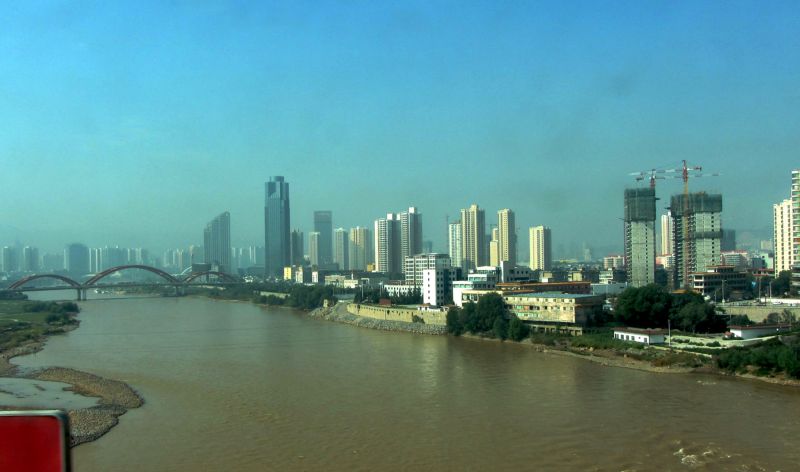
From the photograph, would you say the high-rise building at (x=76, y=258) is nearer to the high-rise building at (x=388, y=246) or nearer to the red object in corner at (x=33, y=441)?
the high-rise building at (x=388, y=246)

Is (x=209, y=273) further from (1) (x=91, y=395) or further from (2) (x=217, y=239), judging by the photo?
(2) (x=217, y=239)

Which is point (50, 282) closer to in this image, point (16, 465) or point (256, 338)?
point (256, 338)

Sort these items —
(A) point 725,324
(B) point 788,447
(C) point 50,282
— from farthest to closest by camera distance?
(C) point 50,282, (A) point 725,324, (B) point 788,447

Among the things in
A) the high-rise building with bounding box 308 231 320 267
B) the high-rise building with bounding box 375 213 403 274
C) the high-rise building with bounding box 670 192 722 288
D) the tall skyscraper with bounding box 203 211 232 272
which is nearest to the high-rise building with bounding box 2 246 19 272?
the tall skyscraper with bounding box 203 211 232 272

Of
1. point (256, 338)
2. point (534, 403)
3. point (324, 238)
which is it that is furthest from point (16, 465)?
point (324, 238)

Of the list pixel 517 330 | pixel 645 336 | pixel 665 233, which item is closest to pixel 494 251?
pixel 665 233

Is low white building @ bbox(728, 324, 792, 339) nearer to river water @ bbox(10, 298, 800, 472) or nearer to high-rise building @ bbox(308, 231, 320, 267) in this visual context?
river water @ bbox(10, 298, 800, 472)
